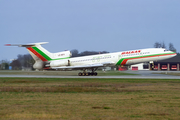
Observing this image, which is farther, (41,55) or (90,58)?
(90,58)

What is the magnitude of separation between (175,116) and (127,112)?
1865mm

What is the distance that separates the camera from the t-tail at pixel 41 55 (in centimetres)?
3844

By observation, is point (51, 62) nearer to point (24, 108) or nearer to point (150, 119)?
point (24, 108)

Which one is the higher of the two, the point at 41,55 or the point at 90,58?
the point at 41,55

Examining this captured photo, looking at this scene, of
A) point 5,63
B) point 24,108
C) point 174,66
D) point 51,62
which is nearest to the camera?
point 24,108

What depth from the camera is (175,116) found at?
8648 millimetres

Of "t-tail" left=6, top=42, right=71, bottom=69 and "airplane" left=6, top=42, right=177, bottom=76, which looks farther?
"t-tail" left=6, top=42, right=71, bottom=69

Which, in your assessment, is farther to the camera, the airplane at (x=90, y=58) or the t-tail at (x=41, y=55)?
the t-tail at (x=41, y=55)

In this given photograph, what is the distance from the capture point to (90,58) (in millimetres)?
39469

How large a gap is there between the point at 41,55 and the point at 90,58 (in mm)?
Answer: 8567

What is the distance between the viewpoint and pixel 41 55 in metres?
39.1

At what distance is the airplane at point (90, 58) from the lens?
3632 cm

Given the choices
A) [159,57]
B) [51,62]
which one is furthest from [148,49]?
[51,62]

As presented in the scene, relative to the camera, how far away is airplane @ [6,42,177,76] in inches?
1430
